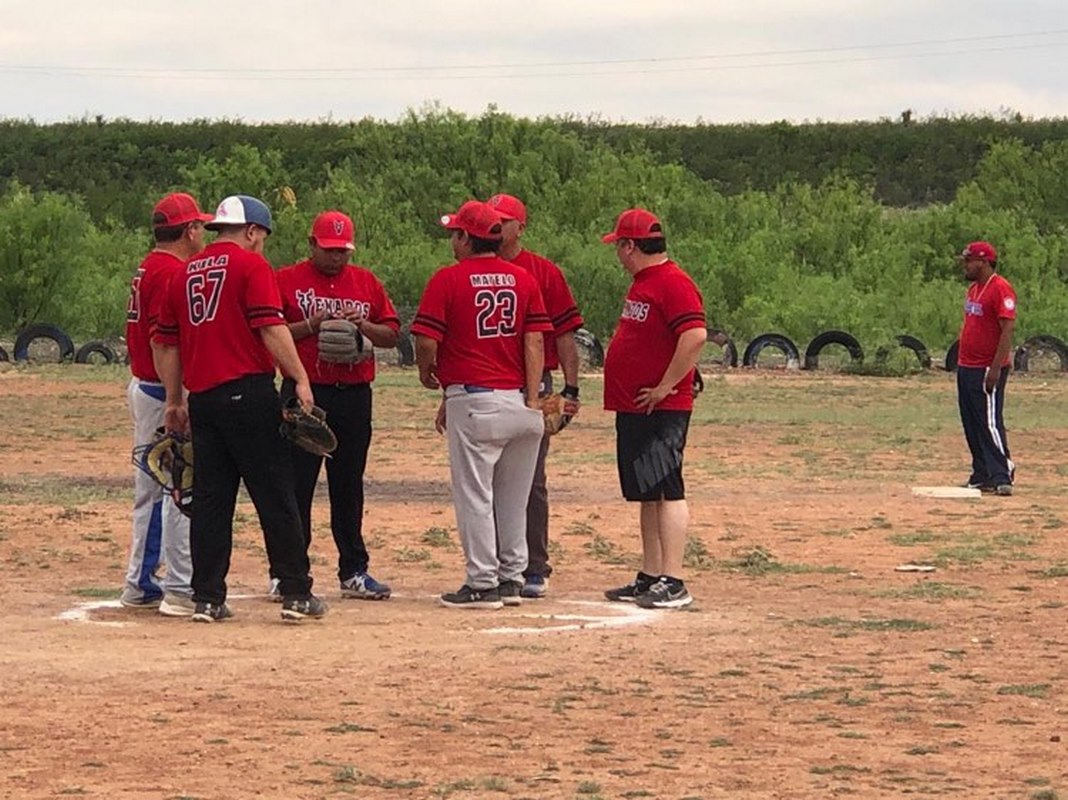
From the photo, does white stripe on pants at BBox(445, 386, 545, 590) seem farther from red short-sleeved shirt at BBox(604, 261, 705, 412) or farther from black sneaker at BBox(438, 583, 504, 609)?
red short-sleeved shirt at BBox(604, 261, 705, 412)

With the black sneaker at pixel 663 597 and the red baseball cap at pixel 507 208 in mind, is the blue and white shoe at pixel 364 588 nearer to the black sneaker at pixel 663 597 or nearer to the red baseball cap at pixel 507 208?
the black sneaker at pixel 663 597

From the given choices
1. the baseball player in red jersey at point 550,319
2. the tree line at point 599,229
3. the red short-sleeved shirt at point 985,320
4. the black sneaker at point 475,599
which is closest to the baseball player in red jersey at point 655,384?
the baseball player in red jersey at point 550,319

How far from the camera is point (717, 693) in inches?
353

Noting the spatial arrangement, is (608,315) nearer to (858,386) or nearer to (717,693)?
(858,386)

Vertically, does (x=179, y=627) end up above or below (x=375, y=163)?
below

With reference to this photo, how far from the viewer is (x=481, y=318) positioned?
11.1 metres

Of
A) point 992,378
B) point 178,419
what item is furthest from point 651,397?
point 992,378

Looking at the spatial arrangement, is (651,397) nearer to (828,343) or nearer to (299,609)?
(299,609)

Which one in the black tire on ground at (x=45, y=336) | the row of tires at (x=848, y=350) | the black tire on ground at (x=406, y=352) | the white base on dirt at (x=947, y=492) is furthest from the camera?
the row of tires at (x=848, y=350)

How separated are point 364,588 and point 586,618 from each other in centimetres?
124

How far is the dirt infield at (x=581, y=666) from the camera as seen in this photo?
7445 millimetres

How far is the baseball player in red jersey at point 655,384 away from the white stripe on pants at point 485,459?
0.46 m

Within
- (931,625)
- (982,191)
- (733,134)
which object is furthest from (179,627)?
(733,134)

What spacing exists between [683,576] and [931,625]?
219 cm
